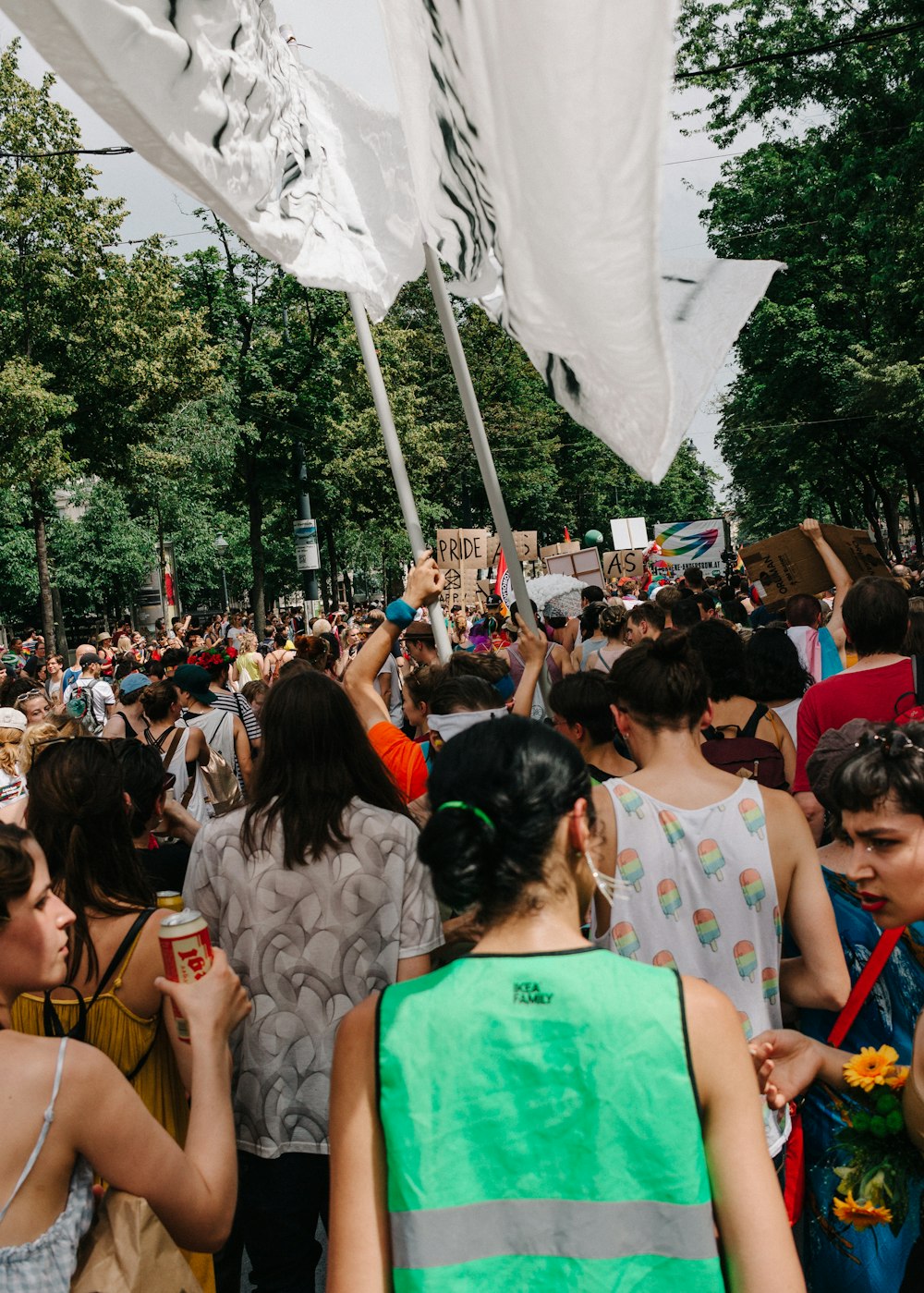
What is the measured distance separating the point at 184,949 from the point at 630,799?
1.10 m

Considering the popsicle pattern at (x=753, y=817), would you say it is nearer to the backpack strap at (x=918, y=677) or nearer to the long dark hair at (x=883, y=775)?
the long dark hair at (x=883, y=775)

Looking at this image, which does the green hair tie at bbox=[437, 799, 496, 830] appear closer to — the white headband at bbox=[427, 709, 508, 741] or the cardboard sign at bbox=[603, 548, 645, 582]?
the white headband at bbox=[427, 709, 508, 741]

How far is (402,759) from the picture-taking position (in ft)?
13.0

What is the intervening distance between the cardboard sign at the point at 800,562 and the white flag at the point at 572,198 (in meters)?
5.48

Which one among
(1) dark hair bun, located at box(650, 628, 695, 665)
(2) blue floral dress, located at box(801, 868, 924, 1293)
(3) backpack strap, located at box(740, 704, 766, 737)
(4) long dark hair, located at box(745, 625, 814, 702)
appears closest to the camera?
(2) blue floral dress, located at box(801, 868, 924, 1293)

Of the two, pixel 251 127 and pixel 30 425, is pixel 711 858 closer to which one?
pixel 251 127

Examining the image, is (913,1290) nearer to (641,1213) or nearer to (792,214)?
(641,1213)

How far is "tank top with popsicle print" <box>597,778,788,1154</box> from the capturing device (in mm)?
2709

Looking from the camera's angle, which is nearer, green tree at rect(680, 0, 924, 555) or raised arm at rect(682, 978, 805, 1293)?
raised arm at rect(682, 978, 805, 1293)

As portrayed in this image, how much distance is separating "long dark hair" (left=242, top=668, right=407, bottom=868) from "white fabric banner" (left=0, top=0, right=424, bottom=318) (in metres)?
1.06

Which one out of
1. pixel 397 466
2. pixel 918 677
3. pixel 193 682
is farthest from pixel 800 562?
pixel 397 466

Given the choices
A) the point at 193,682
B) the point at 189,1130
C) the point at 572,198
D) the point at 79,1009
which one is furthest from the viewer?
the point at 193,682

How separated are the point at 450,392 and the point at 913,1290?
4310 centimetres

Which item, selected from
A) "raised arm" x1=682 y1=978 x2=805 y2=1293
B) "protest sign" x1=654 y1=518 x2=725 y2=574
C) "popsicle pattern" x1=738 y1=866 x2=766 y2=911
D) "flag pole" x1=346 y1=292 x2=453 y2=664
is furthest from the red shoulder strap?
"protest sign" x1=654 y1=518 x2=725 y2=574
